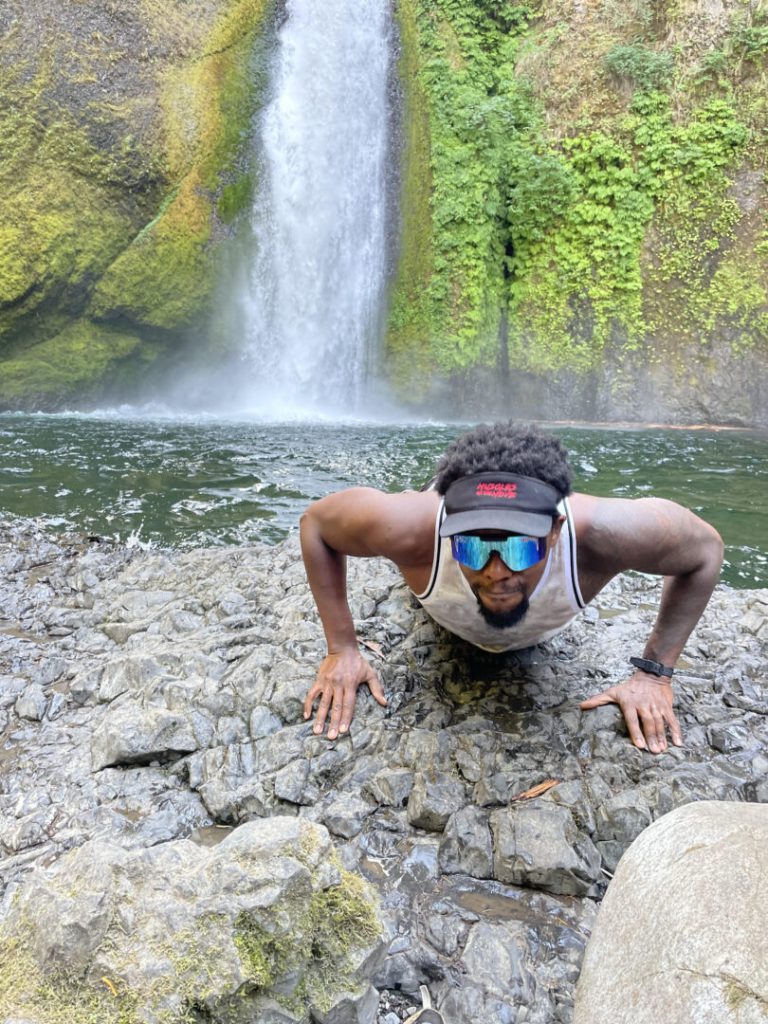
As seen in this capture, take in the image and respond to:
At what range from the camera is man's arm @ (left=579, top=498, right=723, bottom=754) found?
216 cm

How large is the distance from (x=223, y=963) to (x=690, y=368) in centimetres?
1264

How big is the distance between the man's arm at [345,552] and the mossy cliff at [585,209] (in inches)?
427

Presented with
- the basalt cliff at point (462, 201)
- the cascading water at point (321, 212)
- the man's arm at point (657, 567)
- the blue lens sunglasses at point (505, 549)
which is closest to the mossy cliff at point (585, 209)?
the basalt cliff at point (462, 201)

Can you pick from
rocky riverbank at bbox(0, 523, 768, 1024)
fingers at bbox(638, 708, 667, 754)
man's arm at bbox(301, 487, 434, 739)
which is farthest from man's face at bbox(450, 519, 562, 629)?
fingers at bbox(638, 708, 667, 754)

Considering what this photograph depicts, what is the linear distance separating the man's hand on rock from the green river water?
2.21 metres

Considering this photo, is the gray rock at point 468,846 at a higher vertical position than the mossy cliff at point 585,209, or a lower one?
lower

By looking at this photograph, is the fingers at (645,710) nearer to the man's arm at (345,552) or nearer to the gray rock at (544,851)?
the gray rock at (544,851)

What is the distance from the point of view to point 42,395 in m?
11.5

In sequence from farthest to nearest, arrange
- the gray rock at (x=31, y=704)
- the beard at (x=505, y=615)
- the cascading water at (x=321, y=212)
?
the cascading water at (x=321, y=212)
the gray rock at (x=31, y=704)
the beard at (x=505, y=615)

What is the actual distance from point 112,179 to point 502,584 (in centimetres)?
1225

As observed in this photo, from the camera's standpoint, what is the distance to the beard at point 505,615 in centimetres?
213

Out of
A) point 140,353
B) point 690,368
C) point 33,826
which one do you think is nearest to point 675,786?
point 33,826

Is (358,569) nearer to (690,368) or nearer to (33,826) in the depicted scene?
(33,826)

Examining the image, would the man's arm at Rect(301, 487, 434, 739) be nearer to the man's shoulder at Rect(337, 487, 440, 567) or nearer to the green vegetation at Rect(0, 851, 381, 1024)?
the man's shoulder at Rect(337, 487, 440, 567)
